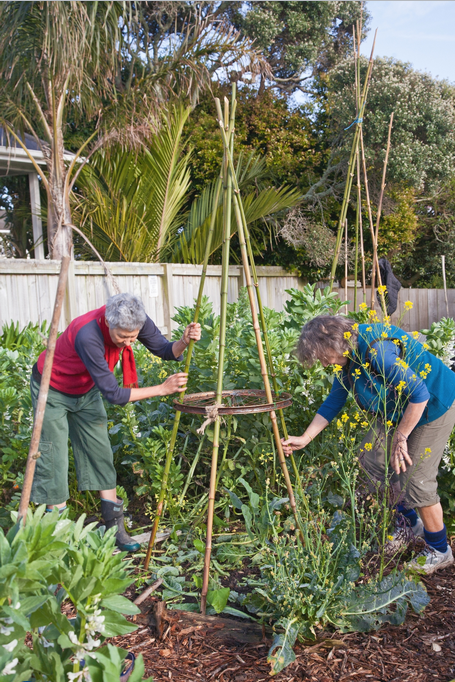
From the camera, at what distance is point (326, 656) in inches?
81.1

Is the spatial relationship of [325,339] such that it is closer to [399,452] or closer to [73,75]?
[399,452]

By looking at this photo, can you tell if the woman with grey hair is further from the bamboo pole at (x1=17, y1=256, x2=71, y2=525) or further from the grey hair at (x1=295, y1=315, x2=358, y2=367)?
the bamboo pole at (x1=17, y1=256, x2=71, y2=525)

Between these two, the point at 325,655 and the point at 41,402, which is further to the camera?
the point at 325,655

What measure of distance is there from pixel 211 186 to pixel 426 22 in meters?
8.54

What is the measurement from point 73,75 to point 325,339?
743 centimetres

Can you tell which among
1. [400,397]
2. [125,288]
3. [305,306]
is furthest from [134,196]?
[400,397]

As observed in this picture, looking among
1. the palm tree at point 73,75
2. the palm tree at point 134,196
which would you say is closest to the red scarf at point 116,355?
the palm tree at point 73,75

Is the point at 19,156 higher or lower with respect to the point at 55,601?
higher

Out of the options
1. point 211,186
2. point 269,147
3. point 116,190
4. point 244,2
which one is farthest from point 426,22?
point 244,2

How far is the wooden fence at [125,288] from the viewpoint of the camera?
762cm

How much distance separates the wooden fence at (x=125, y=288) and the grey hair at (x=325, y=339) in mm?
3837

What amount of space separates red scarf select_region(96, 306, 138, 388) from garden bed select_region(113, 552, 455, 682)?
1.29m

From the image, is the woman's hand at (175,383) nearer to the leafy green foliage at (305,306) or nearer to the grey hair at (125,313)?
the grey hair at (125,313)

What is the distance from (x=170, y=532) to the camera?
Result: 3111 millimetres
